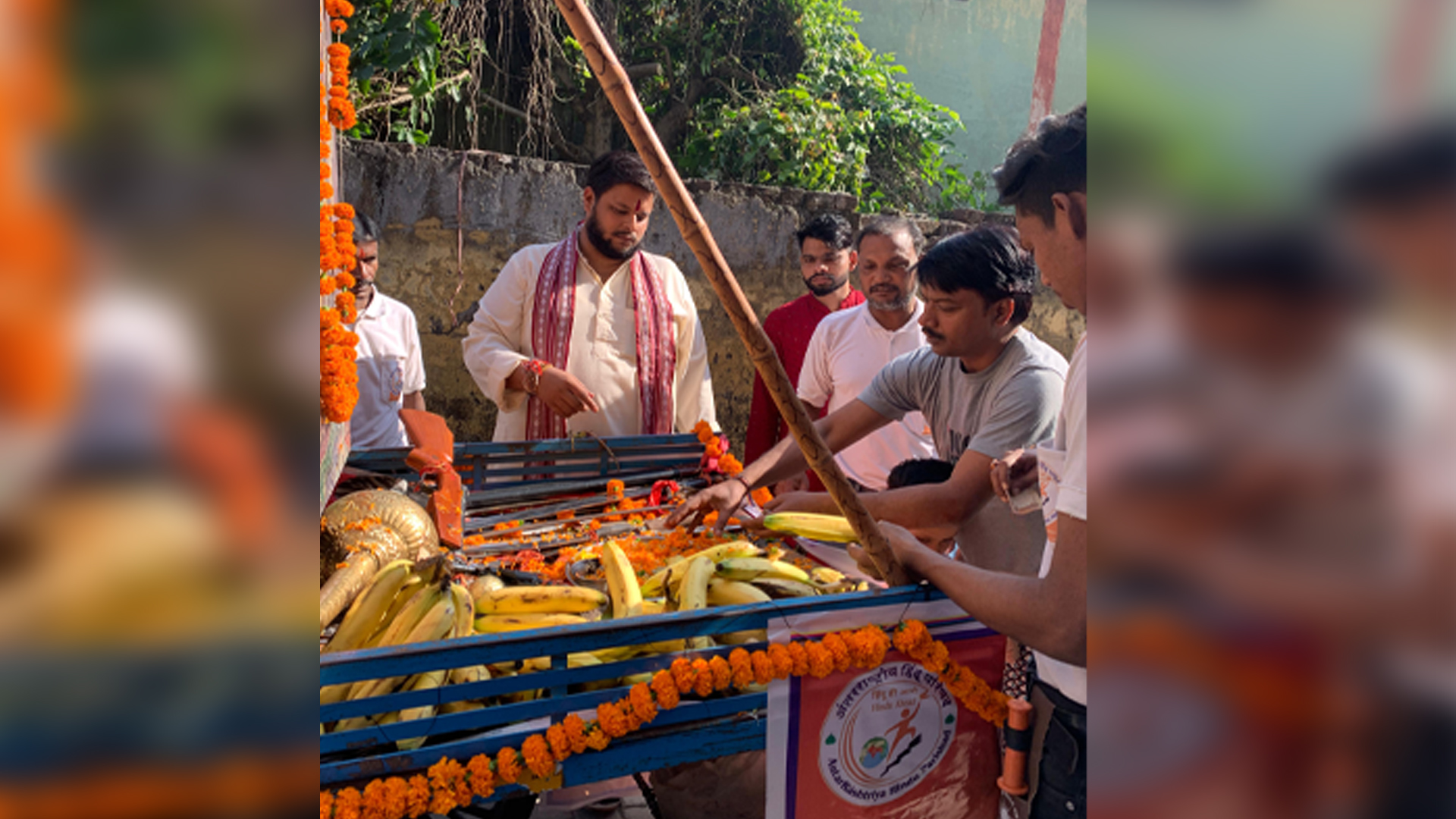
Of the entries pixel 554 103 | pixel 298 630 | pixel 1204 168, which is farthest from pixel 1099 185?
pixel 554 103

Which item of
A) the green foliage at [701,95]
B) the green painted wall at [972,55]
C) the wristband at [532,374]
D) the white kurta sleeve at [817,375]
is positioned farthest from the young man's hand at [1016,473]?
the green painted wall at [972,55]

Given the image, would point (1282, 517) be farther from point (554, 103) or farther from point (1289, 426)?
point (554, 103)

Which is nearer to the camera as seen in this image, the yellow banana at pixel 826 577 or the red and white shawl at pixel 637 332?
the yellow banana at pixel 826 577

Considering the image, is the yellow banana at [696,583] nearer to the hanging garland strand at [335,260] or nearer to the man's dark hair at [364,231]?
the hanging garland strand at [335,260]

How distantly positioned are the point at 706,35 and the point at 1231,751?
24.0 feet

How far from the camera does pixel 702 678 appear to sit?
157 centimetres

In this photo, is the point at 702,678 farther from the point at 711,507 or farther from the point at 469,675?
the point at 711,507

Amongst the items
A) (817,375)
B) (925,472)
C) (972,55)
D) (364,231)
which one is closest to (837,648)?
(925,472)

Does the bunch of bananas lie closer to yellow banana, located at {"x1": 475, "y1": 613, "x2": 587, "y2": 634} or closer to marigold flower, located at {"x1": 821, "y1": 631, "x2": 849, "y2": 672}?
yellow banana, located at {"x1": 475, "y1": 613, "x2": 587, "y2": 634}

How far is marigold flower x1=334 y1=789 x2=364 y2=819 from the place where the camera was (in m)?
1.33

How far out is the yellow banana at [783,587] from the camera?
2051mm

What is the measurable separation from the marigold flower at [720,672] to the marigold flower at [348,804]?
0.59 metres

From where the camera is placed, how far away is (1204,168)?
36 cm

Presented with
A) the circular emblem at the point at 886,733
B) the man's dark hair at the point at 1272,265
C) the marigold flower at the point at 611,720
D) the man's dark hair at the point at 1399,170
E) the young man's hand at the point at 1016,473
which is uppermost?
the man's dark hair at the point at 1399,170
